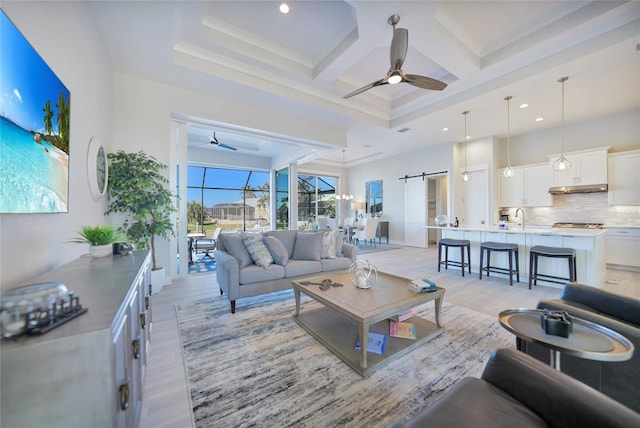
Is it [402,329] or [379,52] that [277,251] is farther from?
[379,52]

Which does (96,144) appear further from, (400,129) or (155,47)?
(400,129)

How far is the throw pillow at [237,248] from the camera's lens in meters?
3.13

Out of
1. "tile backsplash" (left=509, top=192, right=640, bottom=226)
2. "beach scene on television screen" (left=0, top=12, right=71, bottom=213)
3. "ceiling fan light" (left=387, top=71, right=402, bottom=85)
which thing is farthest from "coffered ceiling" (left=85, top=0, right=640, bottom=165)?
"tile backsplash" (left=509, top=192, right=640, bottom=226)

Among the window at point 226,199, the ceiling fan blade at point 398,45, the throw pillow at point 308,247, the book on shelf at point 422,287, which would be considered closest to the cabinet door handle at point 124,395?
the book on shelf at point 422,287

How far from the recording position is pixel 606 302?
1643mm

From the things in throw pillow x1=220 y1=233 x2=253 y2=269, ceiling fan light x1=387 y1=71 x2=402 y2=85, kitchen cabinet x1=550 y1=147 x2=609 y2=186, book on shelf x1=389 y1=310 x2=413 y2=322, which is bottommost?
book on shelf x1=389 y1=310 x2=413 y2=322

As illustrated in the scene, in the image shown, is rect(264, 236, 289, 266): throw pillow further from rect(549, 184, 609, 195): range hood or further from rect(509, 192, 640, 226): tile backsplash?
rect(509, 192, 640, 226): tile backsplash

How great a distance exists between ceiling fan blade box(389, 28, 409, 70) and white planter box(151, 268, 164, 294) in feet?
13.7

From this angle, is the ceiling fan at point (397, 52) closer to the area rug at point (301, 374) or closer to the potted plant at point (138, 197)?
the area rug at point (301, 374)

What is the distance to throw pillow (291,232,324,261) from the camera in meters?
3.61

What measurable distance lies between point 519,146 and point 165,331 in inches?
337

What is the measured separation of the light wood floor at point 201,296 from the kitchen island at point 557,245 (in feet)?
0.90

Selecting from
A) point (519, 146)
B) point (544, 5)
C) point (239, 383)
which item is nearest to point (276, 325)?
point (239, 383)

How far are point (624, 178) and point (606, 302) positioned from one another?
544 centimetres
